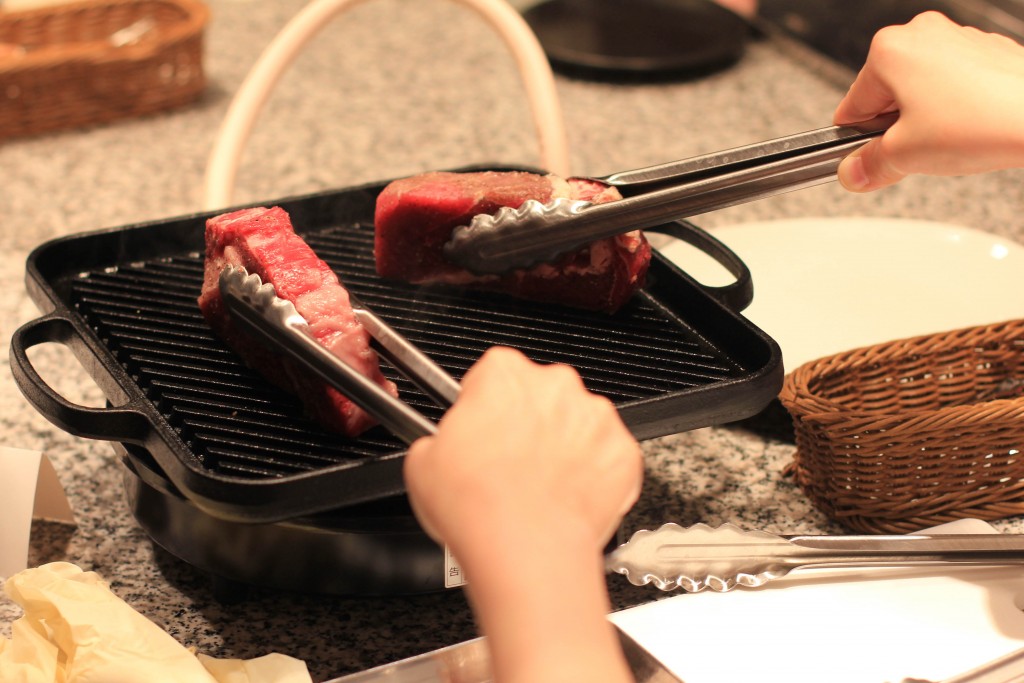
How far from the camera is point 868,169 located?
1.03 metres

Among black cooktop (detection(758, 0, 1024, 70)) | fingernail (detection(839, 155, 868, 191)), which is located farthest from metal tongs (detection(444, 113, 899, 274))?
black cooktop (detection(758, 0, 1024, 70))

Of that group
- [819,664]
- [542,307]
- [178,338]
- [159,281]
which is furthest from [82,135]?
[819,664]

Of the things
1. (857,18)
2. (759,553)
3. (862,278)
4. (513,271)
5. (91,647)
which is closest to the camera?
(91,647)

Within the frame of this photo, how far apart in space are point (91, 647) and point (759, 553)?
1.91 feet

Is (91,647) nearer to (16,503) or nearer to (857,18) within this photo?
(16,503)

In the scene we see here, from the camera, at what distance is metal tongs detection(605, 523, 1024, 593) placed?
88 centimetres

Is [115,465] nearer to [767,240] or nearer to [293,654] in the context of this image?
[293,654]

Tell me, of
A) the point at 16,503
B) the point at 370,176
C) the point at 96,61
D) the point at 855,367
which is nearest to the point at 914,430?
the point at 855,367

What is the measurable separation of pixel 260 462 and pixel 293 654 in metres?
0.21

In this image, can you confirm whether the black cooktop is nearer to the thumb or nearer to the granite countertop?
the granite countertop

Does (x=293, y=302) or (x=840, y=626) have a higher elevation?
(x=293, y=302)

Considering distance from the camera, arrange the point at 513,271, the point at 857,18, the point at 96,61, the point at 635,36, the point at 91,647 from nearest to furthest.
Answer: the point at 91,647 → the point at 513,271 → the point at 96,61 → the point at 857,18 → the point at 635,36

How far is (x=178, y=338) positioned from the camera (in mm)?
1084

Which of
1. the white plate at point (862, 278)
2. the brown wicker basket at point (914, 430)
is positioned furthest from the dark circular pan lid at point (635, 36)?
the brown wicker basket at point (914, 430)
